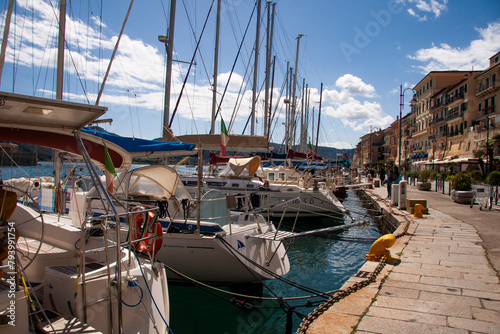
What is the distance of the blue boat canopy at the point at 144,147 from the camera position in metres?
8.52

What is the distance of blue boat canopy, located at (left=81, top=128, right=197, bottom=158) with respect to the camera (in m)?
8.52

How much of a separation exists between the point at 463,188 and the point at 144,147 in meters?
16.8

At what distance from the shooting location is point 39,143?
4785 mm

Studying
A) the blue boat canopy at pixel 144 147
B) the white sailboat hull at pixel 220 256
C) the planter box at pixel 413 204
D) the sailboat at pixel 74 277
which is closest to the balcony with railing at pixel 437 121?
the planter box at pixel 413 204

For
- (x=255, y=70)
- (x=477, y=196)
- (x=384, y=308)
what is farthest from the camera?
(x=255, y=70)

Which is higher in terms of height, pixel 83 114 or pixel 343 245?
pixel 83 114

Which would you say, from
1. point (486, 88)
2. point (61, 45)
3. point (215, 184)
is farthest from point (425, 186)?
point (61, 45)

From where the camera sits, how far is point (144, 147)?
870 cm

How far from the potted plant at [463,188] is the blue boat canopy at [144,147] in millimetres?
15058

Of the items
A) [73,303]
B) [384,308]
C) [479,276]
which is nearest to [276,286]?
[384,308]

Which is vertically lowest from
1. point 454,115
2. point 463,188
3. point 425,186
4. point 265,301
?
point 265,301

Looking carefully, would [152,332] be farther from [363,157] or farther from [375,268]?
[363,157]

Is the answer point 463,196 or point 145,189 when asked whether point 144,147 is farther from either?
point 463,196

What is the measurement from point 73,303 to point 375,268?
19.7 feet
